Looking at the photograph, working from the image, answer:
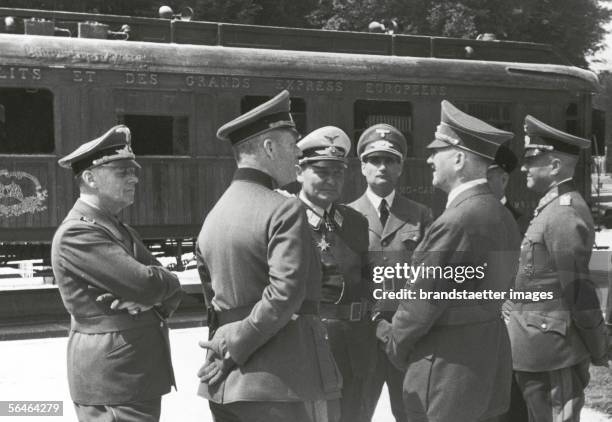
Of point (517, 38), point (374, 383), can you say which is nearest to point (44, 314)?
point (374, 383)

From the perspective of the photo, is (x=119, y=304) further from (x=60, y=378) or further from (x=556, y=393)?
(x=60, y=378)

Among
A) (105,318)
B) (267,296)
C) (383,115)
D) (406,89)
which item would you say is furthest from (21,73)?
(267,296)

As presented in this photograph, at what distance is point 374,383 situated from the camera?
14.7 ft

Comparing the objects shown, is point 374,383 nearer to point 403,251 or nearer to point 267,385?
point 403,251

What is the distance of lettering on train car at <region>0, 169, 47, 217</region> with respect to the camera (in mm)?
9273

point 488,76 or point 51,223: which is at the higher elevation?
point 488,76

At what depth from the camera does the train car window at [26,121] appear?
938cm

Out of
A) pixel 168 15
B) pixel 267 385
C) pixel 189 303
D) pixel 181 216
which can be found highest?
pixel 168 15

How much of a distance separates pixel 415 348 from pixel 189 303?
25.0 feet

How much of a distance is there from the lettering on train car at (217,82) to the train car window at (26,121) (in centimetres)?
173

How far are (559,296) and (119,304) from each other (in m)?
2.08

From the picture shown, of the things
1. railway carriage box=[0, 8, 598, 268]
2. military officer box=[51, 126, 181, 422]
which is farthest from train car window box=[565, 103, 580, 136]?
military officer box=[51, 126, 181, 422]

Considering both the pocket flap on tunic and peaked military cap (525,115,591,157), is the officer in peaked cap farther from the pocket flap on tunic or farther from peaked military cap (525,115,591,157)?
peaked military cap (525,115,591,157)

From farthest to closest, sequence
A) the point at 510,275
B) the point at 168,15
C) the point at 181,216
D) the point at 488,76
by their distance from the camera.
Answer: the point at 488,76 → the point at 168,15 → the point at 181,216 → the point at 510,275
